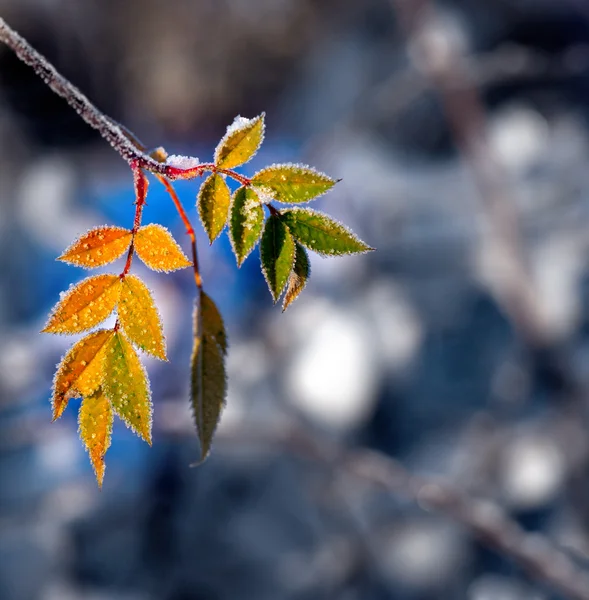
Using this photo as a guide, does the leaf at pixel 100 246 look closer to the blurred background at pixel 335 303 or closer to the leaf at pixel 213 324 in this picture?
the leaf at pixel 213 324

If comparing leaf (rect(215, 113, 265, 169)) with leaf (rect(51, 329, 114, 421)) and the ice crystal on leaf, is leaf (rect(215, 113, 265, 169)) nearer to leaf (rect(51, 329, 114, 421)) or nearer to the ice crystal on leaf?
the ice crystal on leaf

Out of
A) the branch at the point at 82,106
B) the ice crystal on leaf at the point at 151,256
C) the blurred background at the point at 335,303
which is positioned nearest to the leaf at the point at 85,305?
the ice crystal on leaf at the point at 151,256

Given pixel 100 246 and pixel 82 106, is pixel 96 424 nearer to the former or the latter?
pixel 100 246

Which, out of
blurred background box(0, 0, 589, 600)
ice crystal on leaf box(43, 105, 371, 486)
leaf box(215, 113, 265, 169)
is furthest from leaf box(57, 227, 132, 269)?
blurred background box(0, 0, 589, 600)

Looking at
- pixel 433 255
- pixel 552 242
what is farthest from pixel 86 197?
pixel 552 242

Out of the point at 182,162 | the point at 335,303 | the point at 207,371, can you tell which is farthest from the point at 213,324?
the point at 335,303

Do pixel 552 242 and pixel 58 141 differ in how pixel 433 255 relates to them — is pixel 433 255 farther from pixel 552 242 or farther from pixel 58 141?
pixel 58 141
